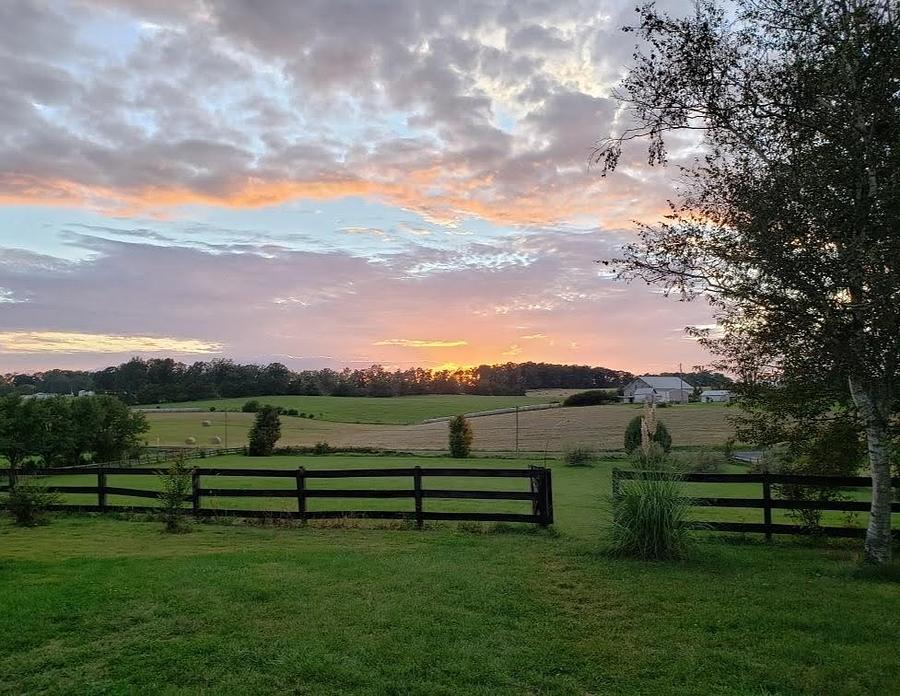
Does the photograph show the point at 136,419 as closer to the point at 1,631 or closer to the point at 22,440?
the point at 22,440

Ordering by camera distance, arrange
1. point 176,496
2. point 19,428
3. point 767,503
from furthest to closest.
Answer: point 19,428, point 176,496, point 767,503

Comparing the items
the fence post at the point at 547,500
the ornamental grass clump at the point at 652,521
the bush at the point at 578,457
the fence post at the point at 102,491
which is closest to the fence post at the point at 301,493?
the fence post at the point at 547,500

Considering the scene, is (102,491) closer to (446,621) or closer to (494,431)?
(446,621)

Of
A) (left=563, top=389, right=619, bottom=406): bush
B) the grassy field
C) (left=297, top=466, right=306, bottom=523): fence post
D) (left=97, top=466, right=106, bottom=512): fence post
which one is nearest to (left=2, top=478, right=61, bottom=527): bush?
(left=97, top=466, right=106, bottom=512): fence post

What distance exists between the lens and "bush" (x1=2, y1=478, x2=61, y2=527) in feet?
38.5

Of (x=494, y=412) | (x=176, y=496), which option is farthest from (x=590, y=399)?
(x=176, y=496)

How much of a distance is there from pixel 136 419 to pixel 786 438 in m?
39.5

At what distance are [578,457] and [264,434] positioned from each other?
67.2ft

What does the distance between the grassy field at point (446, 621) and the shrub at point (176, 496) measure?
7.04 feet

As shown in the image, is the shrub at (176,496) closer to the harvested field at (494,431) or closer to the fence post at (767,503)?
the fence post at (767,503)

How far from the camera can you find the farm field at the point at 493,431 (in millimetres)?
41625

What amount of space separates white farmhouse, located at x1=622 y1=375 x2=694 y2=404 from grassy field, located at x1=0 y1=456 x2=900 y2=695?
7217 cm

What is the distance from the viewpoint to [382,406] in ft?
258

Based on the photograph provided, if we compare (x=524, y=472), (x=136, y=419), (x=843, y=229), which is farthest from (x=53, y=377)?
(x=843, y=229)
